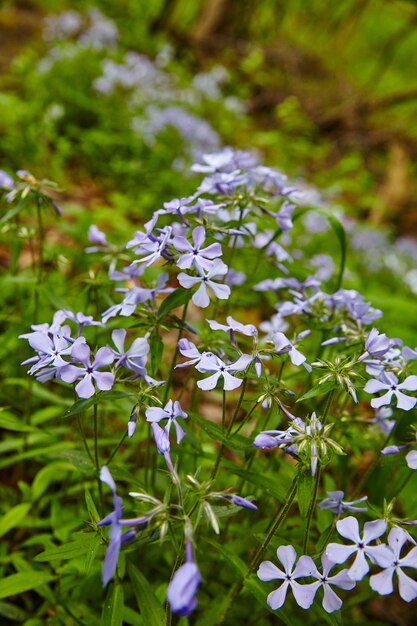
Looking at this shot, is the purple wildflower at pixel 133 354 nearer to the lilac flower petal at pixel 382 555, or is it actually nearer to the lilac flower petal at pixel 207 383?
the lilac flower petal at pixel 207 383

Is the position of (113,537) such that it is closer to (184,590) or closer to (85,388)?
(184,590)

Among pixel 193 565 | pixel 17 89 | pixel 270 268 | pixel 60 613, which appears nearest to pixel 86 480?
pixel 60 613

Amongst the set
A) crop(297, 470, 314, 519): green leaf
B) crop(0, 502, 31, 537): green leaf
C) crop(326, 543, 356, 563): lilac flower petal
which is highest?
crop(297, 470, 314, 519): green leaf

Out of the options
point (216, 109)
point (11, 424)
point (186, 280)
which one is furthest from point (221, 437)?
point (216, 109)

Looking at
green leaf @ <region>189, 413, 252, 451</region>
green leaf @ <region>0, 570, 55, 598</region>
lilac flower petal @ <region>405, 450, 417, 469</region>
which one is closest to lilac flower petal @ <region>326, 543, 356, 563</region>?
lilac flower petal @ <region>405, 450, 417, 469</region>

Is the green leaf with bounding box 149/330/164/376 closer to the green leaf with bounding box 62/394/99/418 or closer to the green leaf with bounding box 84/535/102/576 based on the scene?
the green leaf with bounding box 62/394/99/418

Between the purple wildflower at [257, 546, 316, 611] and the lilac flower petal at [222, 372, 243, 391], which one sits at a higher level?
the lilac flower petal at [222, 372, 243, 391]
